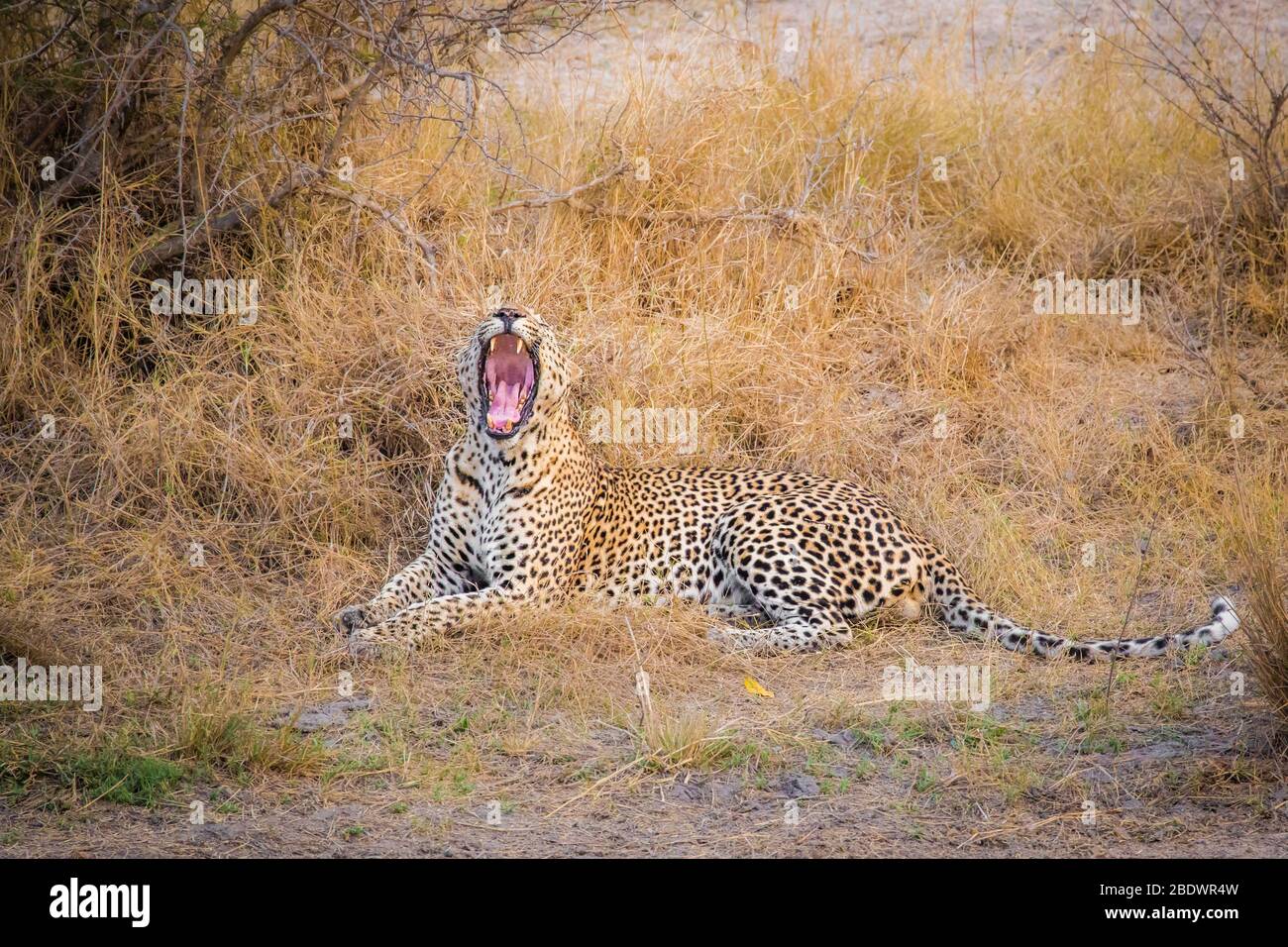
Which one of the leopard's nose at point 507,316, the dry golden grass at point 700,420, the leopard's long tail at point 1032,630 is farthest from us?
the leopard's nose at point 507,316

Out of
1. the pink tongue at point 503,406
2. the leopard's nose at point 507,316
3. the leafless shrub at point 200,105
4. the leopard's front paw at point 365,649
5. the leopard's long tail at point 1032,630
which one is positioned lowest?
the leopard's front paw at point 365,649

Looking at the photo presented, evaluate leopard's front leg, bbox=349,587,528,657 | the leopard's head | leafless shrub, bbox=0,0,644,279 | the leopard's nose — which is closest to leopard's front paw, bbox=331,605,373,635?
leopard's front leg, bbox=349,587,528,657

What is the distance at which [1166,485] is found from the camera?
7730 millimetres

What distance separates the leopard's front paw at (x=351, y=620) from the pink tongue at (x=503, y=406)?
95 cm

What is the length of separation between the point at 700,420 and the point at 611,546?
1.29 meters

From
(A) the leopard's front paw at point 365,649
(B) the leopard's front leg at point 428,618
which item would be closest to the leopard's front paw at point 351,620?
(B) the leopard's front leg at point 428,618

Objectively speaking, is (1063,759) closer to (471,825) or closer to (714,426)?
(471,825)

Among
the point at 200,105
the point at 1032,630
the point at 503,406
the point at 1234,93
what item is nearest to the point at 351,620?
the point at 503,406

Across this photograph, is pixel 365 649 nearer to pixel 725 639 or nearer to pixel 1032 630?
pixel 725 639

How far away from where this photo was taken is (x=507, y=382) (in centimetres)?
665

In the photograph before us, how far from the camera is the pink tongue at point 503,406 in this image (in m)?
6.44

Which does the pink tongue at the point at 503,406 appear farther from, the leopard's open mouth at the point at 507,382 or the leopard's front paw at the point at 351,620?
the leopard's front paw at the point at 351,620
